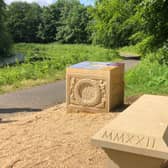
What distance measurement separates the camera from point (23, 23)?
59500 millimetres

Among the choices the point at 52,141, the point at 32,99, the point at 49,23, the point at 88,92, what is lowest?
the point at 32,99

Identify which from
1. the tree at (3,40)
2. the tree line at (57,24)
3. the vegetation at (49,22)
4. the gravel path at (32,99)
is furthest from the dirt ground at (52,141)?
the vegetation at (49,22)

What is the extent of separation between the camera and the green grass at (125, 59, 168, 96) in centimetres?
1194

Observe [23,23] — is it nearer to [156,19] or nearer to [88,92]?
[88,92]

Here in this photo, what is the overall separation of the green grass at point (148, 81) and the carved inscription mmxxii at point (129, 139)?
747 centimetres

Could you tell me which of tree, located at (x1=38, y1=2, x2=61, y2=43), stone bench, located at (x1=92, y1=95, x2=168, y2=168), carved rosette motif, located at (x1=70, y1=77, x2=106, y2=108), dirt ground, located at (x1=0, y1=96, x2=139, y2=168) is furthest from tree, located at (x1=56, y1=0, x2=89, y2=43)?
stone bench, located at (x1=92, y1=95, x2=168, y2=168)

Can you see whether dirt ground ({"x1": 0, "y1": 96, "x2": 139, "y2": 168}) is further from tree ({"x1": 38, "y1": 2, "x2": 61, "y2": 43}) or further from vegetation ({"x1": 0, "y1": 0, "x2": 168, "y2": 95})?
tree ({"x1": 38, "y1": 2, "x2": 61, "y2": 43})

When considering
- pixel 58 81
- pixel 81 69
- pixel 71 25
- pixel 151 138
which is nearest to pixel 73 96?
pixel 81 69

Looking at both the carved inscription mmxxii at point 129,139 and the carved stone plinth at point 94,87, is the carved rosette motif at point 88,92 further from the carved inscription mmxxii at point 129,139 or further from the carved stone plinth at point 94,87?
the carved inscription mmxxii at point 129,139

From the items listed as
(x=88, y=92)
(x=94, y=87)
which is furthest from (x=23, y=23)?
(x=94, y=87)

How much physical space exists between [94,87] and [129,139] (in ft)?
14.9

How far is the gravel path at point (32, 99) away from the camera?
34.1 ft

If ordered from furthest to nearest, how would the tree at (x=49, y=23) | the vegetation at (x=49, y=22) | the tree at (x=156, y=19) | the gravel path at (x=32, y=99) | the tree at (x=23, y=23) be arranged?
the tree at (x=23, y=23)
the tree at (x=49, y=23)
the vegetation at (x=49, y=22)
the gravel path at (x=32, y=99)
the tree at (x=156, y=19)

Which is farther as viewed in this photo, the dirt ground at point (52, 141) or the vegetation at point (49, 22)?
Answer: the vegetation at point (49, 22)
